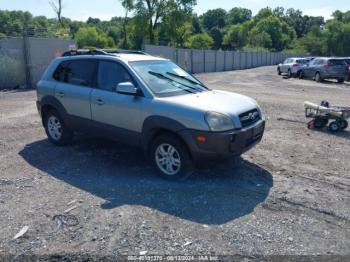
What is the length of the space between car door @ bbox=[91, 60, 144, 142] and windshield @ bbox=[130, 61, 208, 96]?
241 millimetres

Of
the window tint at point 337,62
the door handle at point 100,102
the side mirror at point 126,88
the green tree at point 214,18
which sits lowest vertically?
the door handle at point 100,102

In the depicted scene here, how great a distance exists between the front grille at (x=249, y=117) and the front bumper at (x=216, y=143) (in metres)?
0.14

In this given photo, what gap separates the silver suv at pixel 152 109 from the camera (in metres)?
5.09

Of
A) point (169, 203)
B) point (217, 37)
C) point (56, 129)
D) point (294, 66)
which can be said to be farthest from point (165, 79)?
point (217, 37)

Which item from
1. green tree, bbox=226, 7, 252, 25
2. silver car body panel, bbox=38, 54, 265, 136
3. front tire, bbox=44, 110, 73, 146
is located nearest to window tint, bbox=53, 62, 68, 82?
silver car body panel, bbox=38, 54, 265, 136

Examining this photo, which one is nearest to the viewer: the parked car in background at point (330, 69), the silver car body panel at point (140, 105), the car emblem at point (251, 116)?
the silver car body panel at point (140, 105)

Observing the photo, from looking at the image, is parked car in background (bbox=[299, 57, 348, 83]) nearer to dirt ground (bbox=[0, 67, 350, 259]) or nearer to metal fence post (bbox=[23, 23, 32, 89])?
metal fence post (bbox=[23, 23, 32, 89])

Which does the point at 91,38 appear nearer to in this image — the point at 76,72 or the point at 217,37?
the point at 217,37

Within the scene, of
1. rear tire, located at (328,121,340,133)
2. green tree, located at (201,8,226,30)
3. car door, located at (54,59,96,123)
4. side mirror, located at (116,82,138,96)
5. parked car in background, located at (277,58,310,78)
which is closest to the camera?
side mirror, located at (116,82,138,96)

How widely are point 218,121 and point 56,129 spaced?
3705 millimetres

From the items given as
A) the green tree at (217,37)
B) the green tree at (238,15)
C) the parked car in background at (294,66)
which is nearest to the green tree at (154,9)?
the parked car in background at (294,66)

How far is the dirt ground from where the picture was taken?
3828 millimetres

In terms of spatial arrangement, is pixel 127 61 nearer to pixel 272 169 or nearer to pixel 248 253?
pixel 272 169

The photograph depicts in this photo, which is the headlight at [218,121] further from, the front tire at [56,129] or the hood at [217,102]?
the front tire at [56,129]
